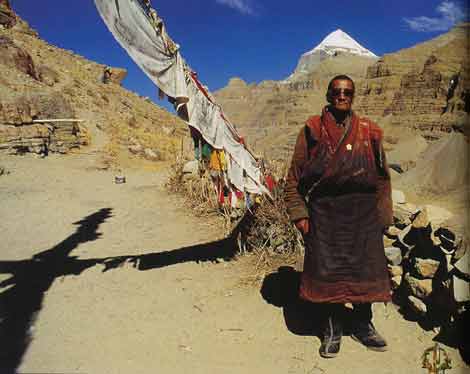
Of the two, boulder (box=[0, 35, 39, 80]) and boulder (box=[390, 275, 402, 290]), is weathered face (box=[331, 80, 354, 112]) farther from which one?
boulder (box=[0, 35, 39, 80])

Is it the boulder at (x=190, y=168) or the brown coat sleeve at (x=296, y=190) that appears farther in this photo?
the boulder at (x=190, y=168)

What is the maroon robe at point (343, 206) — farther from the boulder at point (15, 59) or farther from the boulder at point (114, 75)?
the boulder at point (114, 75)

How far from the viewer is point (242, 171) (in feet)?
10.1

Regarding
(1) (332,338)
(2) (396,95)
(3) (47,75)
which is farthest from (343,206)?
(2) (396,95)

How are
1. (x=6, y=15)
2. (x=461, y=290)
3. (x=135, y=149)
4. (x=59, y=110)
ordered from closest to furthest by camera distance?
(x=461, y=290) < (x=59, y=110) < (x=135, y=149) < (x=6, y=15)

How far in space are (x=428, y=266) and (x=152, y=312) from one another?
75.1 inches

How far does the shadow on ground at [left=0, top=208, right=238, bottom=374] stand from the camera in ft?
7.40

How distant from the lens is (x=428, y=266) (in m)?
2.39

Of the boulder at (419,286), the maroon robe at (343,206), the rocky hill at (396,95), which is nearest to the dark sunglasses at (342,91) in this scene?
the maroon robe at (343,206)

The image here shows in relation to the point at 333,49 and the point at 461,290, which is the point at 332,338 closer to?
the point at 461,290

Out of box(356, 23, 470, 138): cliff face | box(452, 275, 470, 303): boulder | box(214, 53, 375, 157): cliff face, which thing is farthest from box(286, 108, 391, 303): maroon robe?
box(214, 53, 375, 157): cliff face

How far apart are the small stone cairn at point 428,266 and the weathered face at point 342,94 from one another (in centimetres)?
107

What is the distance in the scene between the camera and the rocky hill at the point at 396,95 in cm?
3559

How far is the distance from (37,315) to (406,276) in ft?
8.41
